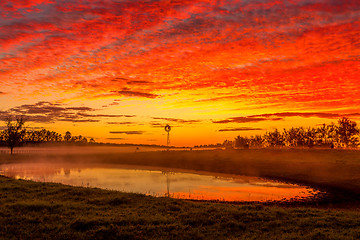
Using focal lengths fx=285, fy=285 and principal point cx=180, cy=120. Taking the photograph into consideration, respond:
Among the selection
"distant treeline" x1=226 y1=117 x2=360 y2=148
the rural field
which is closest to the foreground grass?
the rural field

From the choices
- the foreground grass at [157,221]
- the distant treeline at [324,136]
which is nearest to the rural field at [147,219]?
the foreground grass at [157,221]

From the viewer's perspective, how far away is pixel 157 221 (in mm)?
19391

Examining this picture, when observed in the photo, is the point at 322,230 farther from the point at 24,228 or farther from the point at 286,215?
the point at 24,228

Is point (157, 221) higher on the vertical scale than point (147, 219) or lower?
lower

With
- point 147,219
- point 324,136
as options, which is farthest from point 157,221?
point 324,136

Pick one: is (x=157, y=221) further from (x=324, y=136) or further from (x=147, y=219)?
(x=324, y=136)

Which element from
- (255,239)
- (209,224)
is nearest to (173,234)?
(209,224)

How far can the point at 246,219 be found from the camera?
2031cm

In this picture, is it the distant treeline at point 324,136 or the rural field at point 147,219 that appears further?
the distant treeline at point 324,136

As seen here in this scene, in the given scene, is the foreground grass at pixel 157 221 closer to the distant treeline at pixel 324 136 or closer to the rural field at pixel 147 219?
the rural field at pixel 147 219

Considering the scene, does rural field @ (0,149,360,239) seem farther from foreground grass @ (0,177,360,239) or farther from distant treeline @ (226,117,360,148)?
distant treeline @ (226,117,360,148)

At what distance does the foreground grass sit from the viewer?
17.0 meters

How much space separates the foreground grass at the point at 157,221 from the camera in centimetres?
1695

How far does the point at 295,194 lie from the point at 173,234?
84.2 ft
